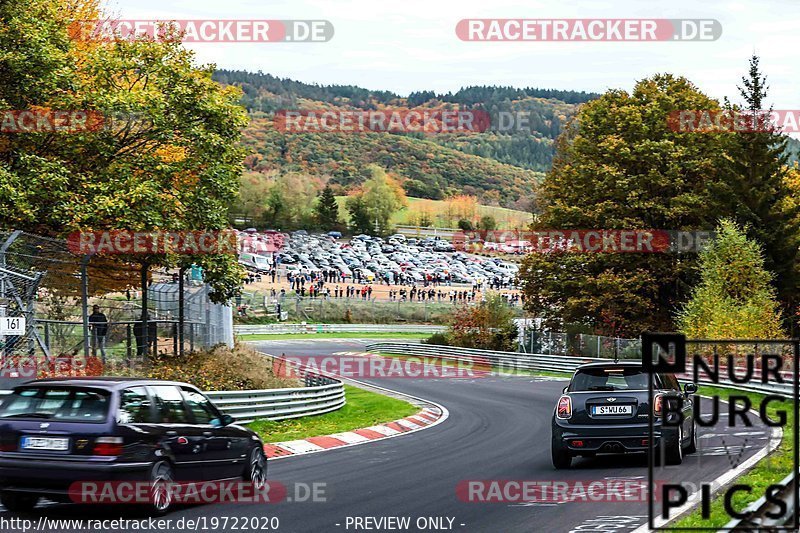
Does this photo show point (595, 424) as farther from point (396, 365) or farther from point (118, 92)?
point (396, 365)

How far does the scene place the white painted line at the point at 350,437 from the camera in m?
21.5

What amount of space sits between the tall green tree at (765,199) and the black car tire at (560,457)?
37.4 meters

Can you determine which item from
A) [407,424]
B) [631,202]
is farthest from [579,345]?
[407,424]

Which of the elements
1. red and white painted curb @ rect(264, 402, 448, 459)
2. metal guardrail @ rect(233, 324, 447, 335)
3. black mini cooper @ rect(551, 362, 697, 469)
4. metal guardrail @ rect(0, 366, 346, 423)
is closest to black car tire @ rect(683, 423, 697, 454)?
black mini cooper @ rect(551, 362, 697, 469)

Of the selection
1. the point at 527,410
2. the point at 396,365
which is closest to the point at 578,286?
the point at 396,365

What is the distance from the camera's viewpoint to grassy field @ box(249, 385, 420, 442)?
73.3 ft

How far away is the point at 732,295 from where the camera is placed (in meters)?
47.6

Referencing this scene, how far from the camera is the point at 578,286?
52.2m

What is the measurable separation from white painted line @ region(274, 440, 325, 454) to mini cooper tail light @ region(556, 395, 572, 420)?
5172 millimetres

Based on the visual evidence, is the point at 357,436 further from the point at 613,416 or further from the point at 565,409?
the point at 613,416

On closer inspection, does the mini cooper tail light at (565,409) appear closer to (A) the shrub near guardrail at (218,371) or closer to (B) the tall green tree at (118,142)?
(A) the shrub near guardrail at (218,371)

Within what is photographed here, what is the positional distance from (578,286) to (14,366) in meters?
35.2

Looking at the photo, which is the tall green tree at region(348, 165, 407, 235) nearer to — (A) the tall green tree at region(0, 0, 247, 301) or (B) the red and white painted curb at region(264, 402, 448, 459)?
(A) the tall green tree at region(0, 0, 247, 301)

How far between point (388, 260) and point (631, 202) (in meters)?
72.4
